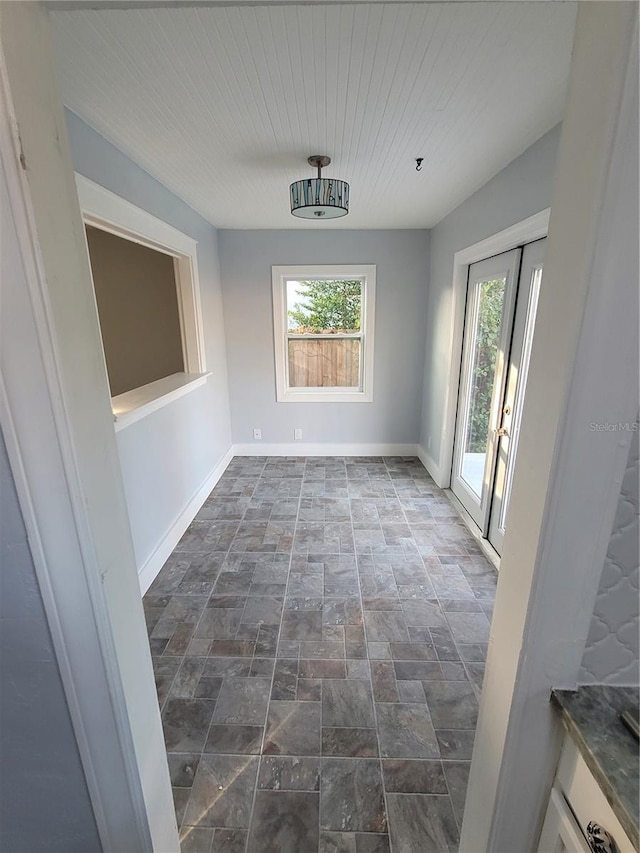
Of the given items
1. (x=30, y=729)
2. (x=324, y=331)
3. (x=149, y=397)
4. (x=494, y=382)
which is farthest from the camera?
(x=324, y=331)

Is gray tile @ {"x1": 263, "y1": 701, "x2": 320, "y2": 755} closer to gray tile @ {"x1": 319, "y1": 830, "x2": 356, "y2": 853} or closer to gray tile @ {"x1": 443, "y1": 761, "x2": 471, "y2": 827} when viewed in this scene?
gray tile @ {"x1": 319, "y1": 830, "x2": 356, "y2": 853}

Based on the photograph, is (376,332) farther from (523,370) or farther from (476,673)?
(476,673)

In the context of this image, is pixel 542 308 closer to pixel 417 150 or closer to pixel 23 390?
pixel 23 390

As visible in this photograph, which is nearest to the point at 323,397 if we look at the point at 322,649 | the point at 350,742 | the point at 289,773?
the point at 322,649

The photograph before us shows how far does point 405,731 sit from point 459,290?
2954 millimetres

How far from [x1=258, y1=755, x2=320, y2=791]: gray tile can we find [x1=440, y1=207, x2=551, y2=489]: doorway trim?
8.29ft

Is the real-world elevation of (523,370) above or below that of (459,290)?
below

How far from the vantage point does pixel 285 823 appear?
1256 mm

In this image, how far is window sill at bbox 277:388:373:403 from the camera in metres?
4.27

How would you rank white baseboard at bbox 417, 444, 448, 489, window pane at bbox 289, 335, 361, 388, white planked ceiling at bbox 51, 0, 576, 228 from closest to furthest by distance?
white planked ceiling at bbox 51, 0, 576, 228 < white baseboard at bbox 417, 444, 448, 489 < window pane at bbox 289, 335, 361, 388

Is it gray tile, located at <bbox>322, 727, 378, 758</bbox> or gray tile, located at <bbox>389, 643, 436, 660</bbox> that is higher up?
gray tile, located at <bbox>389, 643, 436, 660</bbox>

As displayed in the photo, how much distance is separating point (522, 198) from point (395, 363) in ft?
7.06

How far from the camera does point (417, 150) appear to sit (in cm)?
206

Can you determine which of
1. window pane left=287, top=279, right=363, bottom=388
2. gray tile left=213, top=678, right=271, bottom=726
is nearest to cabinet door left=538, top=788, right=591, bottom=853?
gray tile left=213, top=678, right=271, bottom=726
